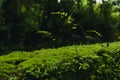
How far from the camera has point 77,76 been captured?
13.9 feet

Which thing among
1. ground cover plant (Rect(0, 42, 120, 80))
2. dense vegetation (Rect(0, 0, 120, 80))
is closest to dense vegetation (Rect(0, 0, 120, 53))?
dense vegetation (Rect(0, 0, 120, 80))

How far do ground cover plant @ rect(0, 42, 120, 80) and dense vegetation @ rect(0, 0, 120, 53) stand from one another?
10565 millimetres

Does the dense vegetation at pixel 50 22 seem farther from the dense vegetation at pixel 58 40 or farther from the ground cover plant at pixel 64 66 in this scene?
the ground cover plant at pixel 64 66

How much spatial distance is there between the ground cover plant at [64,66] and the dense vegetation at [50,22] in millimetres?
10565

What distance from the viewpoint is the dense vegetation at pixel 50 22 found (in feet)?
63.5

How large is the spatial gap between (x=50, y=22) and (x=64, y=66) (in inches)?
704

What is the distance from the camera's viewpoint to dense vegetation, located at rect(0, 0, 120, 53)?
63.5ft

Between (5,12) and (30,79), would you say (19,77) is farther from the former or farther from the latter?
(5,12)

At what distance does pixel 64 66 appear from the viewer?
4.18 meters

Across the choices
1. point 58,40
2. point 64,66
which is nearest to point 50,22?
point 58,40

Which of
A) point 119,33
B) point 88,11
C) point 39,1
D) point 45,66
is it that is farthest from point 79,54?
point 119,33

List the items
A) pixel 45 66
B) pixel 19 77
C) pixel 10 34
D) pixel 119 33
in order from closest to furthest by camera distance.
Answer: pixel 19 77
pixel 45 66
pixel 10 34
pixel 119 33

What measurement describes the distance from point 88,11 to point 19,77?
70.3 ft

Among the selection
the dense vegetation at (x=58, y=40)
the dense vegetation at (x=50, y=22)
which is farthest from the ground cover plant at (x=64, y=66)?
the dense vegetation at (x=50, y=22)
